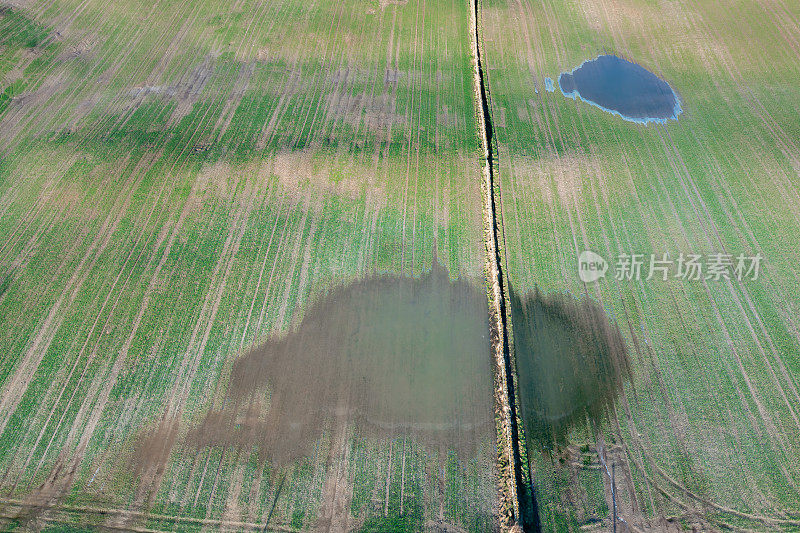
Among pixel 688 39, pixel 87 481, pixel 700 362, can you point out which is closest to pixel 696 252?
pixel 700 362

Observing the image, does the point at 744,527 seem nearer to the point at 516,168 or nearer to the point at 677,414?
the point at 677,414

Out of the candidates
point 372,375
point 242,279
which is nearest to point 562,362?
point 372,375

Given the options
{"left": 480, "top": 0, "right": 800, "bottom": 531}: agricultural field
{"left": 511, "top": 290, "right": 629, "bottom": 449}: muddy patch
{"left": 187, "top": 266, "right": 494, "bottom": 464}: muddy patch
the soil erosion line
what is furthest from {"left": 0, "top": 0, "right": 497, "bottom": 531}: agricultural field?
{"left": 480, "top": 0, "right": 800, "bottom": 531}: agricultural field

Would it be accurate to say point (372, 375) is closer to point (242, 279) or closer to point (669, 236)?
point (242, 279)

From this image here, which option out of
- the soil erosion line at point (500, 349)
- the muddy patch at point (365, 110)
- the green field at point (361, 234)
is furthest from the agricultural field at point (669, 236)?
the muddy patch at point (365, 110)

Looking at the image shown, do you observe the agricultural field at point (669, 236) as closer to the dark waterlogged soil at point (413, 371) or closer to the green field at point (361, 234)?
the green field at point (361, 234)

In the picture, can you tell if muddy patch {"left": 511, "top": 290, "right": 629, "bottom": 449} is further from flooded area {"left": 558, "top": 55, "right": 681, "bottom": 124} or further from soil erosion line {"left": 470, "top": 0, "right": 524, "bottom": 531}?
flooded area {"left": 558, "top": 55, "right": 681, "bottom": 124}
